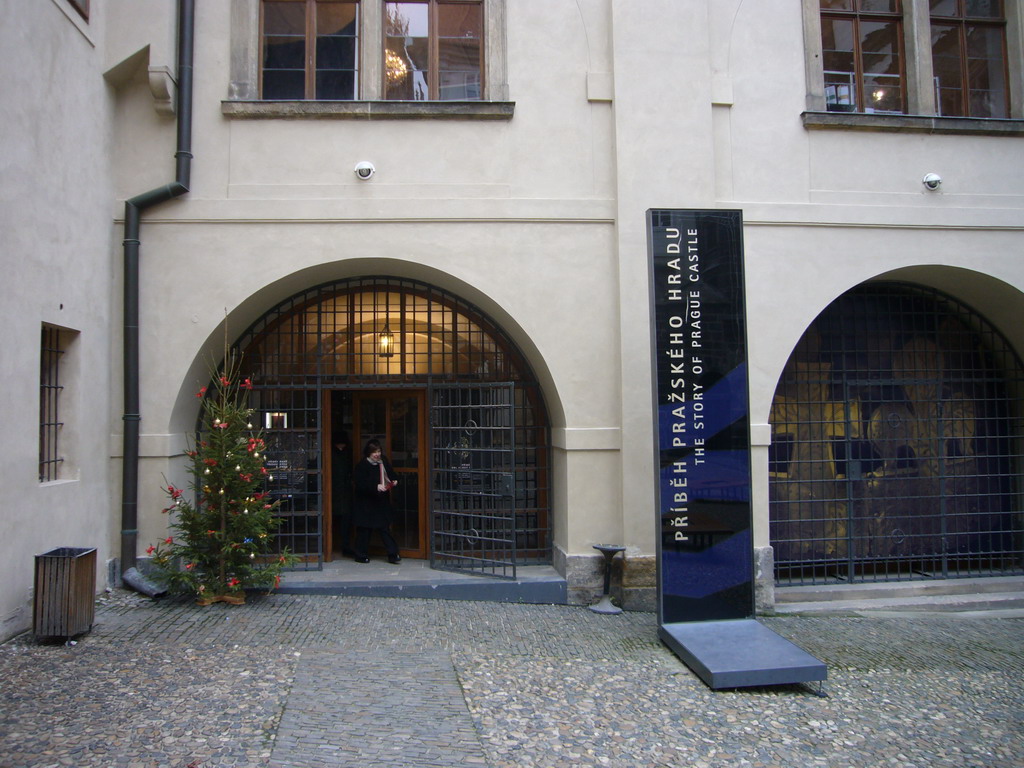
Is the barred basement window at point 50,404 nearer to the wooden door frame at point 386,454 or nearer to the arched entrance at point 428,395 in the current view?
the arched entrance at point 428,395

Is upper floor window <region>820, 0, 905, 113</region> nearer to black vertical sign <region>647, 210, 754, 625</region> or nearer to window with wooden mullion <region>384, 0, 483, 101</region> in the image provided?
black vertical sign <region>647, 210, 754, 625</region>

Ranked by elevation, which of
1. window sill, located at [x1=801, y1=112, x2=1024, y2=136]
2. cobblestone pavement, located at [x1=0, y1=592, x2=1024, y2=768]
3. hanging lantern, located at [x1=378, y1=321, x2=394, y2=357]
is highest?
window sill, located at [x1=801, y1=112, x2=1024, y2=136]

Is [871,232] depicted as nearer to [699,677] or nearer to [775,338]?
[775,338]

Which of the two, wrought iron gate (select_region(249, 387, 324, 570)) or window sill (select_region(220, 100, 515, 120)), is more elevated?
window sill (select_region(220, 100, 515, 120))

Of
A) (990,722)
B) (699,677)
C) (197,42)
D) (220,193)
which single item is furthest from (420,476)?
(990,722)

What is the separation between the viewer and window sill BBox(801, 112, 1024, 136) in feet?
26.9

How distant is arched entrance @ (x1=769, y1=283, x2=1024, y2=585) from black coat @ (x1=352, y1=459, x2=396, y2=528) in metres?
4.56

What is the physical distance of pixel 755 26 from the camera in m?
8.21

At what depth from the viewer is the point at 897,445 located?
9.27m

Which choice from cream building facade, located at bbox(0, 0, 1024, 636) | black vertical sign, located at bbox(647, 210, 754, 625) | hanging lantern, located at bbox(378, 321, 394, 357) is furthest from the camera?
hanging lantern, located at bbox(378, 321, 394, 357)

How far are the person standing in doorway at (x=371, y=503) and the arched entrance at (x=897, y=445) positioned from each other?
451 cm

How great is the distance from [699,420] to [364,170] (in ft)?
13.9

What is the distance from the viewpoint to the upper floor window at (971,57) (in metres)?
8.88

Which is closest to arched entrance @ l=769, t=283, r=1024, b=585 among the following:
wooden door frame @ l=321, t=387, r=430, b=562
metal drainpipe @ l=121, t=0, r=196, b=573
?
wooden door frame @ l=321, t=387, r=430, b=562
